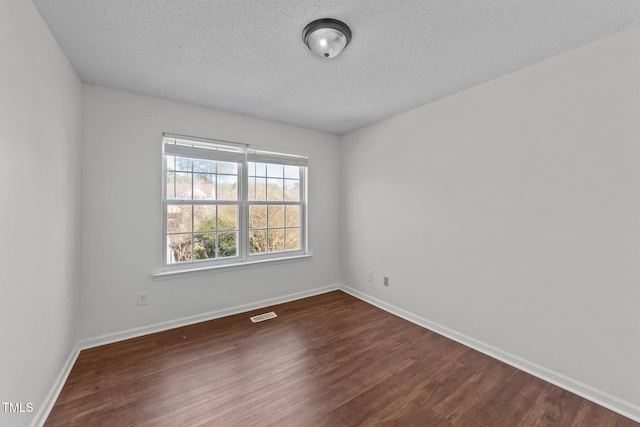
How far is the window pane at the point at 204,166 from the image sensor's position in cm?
309

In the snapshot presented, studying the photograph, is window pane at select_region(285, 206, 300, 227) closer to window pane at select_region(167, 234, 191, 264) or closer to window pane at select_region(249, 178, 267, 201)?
window pane at select_region(249, 178, 267, 201)

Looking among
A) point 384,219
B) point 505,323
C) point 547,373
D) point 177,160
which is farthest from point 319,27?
point 547,373

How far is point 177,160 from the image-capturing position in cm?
297

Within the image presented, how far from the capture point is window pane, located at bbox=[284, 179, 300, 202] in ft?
12.5

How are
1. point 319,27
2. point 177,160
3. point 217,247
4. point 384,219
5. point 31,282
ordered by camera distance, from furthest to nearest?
point 384,219 < point 217,247 < point 177,160 < point 319,27 < point 31,282

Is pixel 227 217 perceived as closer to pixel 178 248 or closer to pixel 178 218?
pixel 178 218

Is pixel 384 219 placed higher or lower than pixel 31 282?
higher

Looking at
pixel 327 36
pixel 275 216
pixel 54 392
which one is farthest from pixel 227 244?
pixel 327 36

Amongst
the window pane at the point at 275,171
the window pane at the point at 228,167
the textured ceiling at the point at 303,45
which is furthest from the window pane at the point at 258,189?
the textured ceiling at the point at 303,45

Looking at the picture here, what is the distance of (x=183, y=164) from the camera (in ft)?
9.87

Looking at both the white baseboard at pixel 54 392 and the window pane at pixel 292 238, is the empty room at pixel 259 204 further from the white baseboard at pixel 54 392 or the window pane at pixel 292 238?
the window pane at pixel 292 238

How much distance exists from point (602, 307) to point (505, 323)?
0.67m

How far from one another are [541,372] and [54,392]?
3635mm

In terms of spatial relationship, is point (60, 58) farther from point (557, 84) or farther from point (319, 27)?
point (557, 84)
